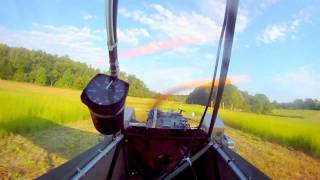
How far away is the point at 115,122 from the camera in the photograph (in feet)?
9.84

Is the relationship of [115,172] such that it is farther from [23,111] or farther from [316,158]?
[23,111]

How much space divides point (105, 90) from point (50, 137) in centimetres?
968

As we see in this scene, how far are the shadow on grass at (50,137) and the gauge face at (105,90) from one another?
5792mm

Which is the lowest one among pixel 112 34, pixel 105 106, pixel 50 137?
pixel 50 137

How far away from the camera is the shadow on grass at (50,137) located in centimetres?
964

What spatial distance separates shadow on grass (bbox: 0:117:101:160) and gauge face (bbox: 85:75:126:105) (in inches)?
228

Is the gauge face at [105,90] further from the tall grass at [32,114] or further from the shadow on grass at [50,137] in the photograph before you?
the tall grass at [32,114]

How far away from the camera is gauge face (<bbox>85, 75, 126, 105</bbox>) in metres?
2.78

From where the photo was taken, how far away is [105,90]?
2.81m

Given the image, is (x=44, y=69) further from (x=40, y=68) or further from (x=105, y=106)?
(x=105, y=106)

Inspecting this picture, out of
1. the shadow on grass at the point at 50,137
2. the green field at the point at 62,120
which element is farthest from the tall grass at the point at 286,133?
the shadow on grass at the point at 50,137

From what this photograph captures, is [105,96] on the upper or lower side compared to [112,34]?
lower

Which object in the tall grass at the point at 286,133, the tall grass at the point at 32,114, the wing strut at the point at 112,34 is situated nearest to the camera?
the wing strut at the point at 112,34

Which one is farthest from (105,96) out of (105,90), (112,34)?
(112,34)
